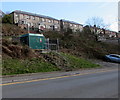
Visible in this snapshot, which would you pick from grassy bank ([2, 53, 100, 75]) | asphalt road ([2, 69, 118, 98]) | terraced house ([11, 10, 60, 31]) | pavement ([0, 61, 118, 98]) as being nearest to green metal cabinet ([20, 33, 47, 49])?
grassy bank ([2, 53, 100, 75])

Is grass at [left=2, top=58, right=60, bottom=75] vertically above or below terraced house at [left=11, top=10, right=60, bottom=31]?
below

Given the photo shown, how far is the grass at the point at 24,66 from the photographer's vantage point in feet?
34.8

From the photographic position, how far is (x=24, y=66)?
39.0ft

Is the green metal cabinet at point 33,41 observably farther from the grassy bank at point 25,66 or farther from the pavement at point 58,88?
the pavement at point 58,88

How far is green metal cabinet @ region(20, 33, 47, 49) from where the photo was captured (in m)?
16.4

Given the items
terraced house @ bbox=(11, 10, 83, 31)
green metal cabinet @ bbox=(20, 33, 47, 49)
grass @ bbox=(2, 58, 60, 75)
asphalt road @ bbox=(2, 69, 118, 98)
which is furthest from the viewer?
terraced house @ bbox=(11, 10, 83, 31)

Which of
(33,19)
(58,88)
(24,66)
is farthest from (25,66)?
(33,19)

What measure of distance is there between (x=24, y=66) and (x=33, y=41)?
5.41 metres

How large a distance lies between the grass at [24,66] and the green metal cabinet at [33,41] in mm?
3095

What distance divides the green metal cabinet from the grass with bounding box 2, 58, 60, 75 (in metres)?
3.09

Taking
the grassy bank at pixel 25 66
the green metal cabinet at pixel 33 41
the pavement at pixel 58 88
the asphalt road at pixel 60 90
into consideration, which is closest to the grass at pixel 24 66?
the grassy bank at pixel 25 66

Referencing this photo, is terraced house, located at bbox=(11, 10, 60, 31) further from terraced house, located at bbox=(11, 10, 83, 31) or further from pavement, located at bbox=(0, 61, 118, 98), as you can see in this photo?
pavement, located at bbox=(0, 61, 118, 98)

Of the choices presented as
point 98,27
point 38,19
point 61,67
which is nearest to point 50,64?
point 61,67

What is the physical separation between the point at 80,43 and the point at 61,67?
17.3 meters
